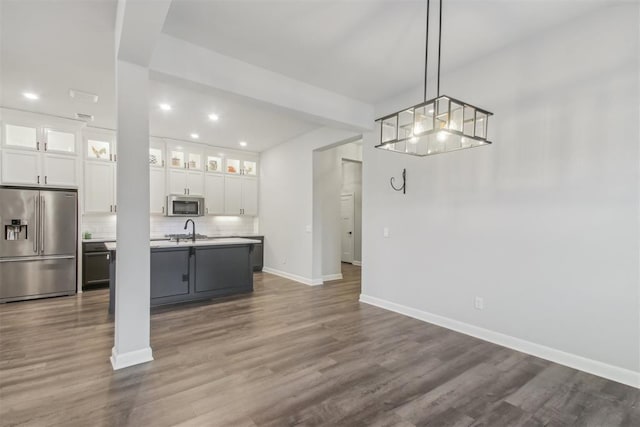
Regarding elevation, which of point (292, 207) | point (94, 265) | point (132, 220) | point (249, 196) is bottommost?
point (94, 265)

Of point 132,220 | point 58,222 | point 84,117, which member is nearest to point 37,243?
point 58,222

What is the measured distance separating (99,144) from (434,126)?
6257mm

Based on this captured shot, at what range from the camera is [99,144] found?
5.65 metres

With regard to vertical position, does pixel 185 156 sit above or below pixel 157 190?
above

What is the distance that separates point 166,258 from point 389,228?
10.4 feet

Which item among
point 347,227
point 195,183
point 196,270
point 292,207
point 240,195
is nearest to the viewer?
point 196,270

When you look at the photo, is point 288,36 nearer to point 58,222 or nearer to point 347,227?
point 58,222

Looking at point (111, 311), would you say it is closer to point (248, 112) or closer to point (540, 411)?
point (248, 112)

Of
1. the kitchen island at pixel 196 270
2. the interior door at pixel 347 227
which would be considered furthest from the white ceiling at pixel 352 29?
the interior door at pixel 347 227

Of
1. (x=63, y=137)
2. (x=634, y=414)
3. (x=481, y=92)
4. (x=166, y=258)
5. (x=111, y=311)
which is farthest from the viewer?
(x=63, y=137)

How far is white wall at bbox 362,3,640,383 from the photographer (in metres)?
2.39

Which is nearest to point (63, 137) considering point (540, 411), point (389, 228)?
point (389, 228)

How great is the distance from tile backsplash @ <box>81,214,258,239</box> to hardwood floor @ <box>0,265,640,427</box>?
7.82ft

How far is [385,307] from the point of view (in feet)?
14.0
